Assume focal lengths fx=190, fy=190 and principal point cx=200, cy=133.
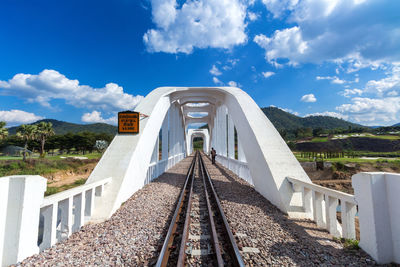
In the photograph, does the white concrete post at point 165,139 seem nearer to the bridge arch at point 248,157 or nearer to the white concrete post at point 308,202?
the bridge arch at point 248,157

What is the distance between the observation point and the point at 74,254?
105 inches

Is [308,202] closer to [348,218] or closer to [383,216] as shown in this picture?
[348,218]

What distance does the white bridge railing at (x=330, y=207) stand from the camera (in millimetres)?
3012

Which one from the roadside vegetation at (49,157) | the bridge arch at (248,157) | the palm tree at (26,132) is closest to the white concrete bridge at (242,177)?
the bridge arch at (248,157)

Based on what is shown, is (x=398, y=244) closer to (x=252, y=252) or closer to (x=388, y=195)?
(x=388, y=195)

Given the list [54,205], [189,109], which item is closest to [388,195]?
[54,205]

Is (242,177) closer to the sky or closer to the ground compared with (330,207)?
closer to the ground

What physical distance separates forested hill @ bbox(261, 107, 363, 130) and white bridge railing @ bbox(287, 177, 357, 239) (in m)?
111

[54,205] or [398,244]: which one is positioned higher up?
[54,205]

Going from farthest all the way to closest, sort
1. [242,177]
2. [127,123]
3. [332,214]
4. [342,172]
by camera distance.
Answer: [342,172], [242,177], [127,123], [332,214]

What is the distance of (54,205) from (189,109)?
20.2 meters

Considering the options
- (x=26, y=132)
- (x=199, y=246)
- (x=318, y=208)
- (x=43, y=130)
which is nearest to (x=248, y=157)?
(x=318, y=208)

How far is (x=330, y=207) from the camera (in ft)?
11.2

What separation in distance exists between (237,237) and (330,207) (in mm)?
1776
